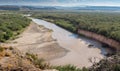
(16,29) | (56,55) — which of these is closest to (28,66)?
(56,55)

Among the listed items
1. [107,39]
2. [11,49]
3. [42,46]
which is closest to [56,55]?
[42,46]

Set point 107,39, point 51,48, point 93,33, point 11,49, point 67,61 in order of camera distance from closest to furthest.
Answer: point 11,49 < point 67,61 < point 51,48 < point 107,39 < point 93,33

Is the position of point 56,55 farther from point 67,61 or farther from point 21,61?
point 21,61

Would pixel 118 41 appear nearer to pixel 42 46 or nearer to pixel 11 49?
pixel 42 46

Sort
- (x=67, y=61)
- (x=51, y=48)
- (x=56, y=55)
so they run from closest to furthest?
(x=67, y=61), (x=56, y=55), (x=51, y=48)

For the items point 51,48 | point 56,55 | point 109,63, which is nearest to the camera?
point 109,63

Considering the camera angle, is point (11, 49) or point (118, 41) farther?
point (118, 41)

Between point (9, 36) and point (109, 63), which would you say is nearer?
point (109, 63)

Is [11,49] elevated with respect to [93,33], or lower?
elevated

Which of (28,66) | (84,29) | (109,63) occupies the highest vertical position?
(28,66)
